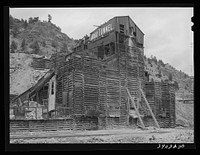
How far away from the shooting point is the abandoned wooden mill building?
9.27m

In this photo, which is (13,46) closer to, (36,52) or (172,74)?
(36,52)

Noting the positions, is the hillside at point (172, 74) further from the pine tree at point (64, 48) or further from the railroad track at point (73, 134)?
the pine tree at point (64, 48)

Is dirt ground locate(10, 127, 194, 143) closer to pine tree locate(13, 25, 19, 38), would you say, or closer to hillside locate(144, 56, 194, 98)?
hillside locate(144, 56, 194, 98)

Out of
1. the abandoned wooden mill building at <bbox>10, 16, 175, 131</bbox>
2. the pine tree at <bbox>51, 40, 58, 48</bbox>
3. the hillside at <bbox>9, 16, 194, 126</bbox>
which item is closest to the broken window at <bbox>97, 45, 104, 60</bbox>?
the abandoned wooden mill building at <bbox>10, 16, 175, 131</bbox>

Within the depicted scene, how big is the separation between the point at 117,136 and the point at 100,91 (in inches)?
56.8

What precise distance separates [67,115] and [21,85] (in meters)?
1.60

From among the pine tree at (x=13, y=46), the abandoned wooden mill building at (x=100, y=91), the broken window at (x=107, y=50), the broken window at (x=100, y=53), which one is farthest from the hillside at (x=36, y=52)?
the broken window at (x=107, y=50)

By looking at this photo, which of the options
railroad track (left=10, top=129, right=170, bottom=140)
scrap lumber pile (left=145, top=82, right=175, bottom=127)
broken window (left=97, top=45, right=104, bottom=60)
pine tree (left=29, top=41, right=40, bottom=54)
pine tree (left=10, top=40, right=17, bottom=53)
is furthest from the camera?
scrap lumber pile (left=145, top=82, right=175, bottom=127)

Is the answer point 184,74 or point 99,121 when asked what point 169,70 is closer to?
point 184,74

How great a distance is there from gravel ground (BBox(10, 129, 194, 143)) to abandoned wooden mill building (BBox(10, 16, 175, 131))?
24 cm

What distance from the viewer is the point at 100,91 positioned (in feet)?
31.8

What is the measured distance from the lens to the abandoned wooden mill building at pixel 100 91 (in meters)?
9.27

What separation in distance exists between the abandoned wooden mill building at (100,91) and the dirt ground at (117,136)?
0.66ft

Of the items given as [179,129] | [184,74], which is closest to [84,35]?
[184,74]
